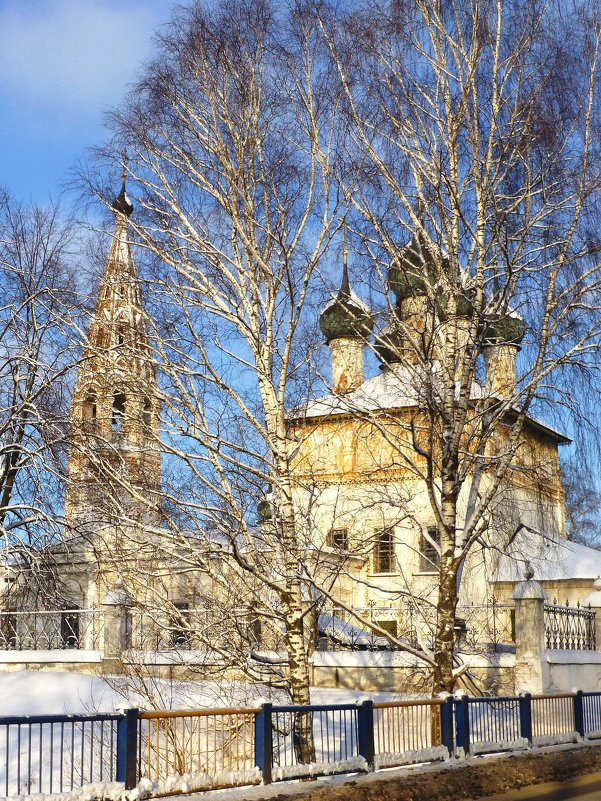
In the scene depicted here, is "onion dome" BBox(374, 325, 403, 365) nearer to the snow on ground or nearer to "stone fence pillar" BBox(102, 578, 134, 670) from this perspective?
the snow on ground

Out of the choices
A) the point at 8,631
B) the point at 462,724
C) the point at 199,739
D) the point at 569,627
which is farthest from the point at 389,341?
the point at 8,631

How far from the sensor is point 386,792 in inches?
411

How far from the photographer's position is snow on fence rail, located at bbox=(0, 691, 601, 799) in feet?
30.3

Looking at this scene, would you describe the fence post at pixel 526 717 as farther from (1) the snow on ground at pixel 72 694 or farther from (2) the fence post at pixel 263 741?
(2) the fence post at pixel 263 741

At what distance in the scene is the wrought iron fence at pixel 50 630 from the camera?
26016 mm

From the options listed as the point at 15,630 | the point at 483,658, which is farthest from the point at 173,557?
the point at 15,630

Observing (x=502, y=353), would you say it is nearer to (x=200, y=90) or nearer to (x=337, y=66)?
(x=337, y=66)

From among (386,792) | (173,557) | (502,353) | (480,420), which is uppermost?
(502,353)

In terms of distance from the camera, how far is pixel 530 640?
18.9 metres

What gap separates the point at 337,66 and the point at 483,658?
11732mm

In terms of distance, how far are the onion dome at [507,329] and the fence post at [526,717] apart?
5218 mm

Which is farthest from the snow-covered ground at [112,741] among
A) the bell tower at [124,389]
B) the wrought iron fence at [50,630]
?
the wrought iron fence at [50,630]

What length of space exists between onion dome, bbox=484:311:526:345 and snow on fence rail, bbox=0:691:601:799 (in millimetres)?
4583

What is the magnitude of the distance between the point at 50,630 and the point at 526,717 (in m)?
16.5
